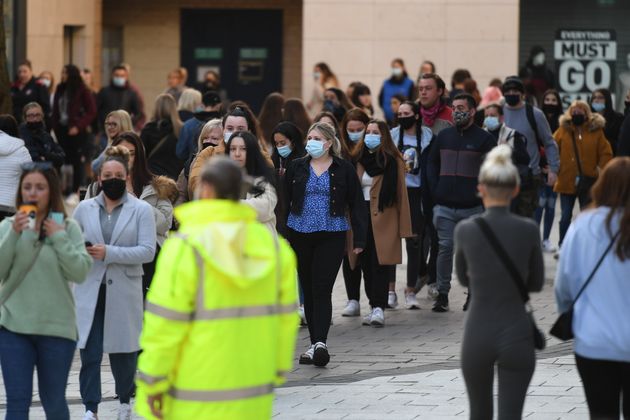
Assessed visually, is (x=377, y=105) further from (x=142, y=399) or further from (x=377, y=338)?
(x=142, y=399)

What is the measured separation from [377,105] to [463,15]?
2091 mm

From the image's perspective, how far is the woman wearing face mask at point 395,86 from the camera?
76.1ft

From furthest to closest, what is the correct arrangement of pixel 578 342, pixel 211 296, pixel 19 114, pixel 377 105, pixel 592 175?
1. pixel 377 105
2. pixel 19 114
3. pixel 592 175
4. pixel 578 342
5. pixel 211 296

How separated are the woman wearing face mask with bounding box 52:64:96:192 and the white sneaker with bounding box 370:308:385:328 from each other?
9398 mm

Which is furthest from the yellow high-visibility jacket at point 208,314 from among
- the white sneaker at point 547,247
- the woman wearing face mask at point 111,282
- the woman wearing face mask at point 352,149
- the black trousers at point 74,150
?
the black trousers at point 74,150

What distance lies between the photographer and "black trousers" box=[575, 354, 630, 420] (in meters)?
6.78

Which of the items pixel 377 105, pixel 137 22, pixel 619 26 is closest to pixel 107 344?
pixel 377 105

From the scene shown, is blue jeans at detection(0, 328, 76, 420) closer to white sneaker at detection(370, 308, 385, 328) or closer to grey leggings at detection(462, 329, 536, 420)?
grey leggings at detection(462, 329, 536, 420)

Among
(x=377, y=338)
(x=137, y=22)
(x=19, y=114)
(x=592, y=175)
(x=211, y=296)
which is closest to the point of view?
(x=211, y=296)

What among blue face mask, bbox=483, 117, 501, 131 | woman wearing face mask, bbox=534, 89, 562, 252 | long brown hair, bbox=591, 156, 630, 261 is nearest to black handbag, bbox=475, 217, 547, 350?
long brown hair, bbox=591, 156, 630, 261

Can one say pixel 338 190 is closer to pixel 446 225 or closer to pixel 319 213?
pixel 319 213

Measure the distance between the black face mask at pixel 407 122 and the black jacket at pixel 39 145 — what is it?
3323 millimetres

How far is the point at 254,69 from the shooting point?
93.0 ft

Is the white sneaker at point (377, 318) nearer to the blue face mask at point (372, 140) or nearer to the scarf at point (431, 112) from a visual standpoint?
the blue face mask at point (372, 140)
